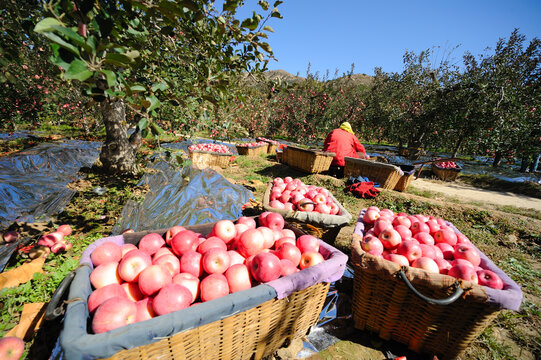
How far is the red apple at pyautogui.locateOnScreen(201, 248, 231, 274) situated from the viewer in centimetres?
163

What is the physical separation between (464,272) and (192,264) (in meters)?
2.40

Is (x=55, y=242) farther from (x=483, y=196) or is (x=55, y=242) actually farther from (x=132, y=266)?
(x=483, y=196)

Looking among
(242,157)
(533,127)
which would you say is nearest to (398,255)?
(242,157)

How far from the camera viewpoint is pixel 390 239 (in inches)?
87.7

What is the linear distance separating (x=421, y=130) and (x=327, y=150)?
8906 mm

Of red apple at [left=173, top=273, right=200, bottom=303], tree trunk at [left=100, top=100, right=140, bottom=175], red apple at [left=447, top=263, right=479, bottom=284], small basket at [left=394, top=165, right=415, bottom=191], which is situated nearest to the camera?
red apple at [left=173, top=273, right=200, bottom=303]

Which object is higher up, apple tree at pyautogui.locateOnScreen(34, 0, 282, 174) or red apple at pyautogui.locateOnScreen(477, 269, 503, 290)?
apple tree at pyautogui.locateOnScreen(34, 0, 282, 174)

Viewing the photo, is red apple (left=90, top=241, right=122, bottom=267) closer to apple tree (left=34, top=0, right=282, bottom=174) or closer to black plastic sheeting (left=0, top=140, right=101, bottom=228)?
apple tree (left=34, top=0, right=282, bottom=174)

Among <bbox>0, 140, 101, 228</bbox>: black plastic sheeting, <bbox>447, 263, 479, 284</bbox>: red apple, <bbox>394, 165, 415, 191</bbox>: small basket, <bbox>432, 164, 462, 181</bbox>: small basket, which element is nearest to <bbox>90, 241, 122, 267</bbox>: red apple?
<bbox>0, 140, 101, 228</bbox>: black plastic sheeting

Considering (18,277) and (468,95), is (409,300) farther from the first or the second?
(468,95)

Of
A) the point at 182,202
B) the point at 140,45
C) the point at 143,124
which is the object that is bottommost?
the point at 182,202

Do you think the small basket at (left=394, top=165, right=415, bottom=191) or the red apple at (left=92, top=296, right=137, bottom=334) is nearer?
the red apple at (left=92, top=296, right=137, bottom=334)

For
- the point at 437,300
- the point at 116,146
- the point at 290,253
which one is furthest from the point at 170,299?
the point at 116,146

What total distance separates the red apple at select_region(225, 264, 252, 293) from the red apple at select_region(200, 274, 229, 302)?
0.07m
